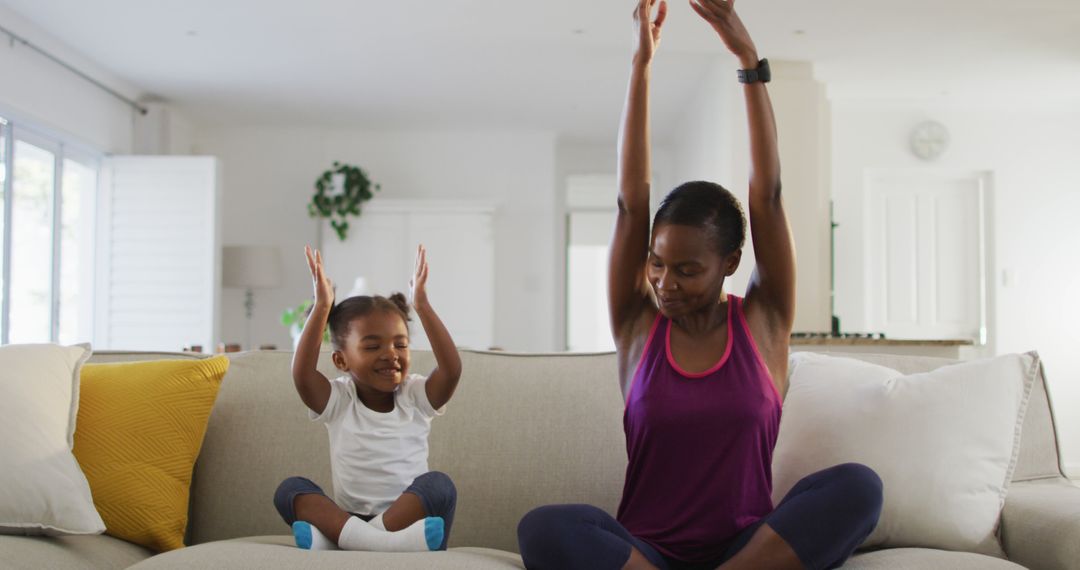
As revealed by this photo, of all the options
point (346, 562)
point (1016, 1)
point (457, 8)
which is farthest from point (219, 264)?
point (346, 562)

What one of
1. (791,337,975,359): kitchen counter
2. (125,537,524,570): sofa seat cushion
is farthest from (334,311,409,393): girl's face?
(791,337,975,359): kitchen counter

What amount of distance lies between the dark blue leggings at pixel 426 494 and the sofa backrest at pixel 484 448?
0.19 meters

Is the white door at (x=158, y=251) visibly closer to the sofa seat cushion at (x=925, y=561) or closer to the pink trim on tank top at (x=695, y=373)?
the pink trim on tank top at (x=695, y=373)

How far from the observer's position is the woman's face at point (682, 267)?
1605 mm

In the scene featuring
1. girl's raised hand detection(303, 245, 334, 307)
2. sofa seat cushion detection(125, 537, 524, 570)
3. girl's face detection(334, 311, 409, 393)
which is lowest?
sofa seat cushion detection(125, 537, 524, 570)

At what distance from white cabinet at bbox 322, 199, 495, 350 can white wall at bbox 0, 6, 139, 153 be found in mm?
2069

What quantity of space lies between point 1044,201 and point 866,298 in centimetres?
165

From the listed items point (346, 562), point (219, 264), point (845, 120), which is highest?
point (845, 120)

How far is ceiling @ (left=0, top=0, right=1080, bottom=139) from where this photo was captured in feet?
18.7

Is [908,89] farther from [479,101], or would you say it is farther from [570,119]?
[479,101]

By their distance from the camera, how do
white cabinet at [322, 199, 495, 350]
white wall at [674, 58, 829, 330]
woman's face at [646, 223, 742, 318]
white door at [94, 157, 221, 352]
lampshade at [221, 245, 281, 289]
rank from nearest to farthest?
woman's face at [646, 223, 742, 318]
white wall at [674, 58, 829, 330]
white door at [94, 157, 221, 352]
lampshade at [221, 245, 281, 289]
white cabinet at [322, 199, 495, 350]

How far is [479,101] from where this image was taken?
8172mm

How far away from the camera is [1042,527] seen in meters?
1.71

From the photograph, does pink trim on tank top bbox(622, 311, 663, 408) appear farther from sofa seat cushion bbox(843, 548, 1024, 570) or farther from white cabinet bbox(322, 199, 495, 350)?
white cabinet bbox(322, 199, 495, 350)
